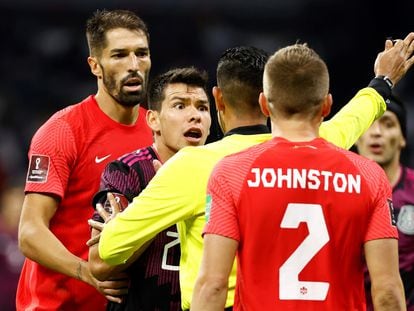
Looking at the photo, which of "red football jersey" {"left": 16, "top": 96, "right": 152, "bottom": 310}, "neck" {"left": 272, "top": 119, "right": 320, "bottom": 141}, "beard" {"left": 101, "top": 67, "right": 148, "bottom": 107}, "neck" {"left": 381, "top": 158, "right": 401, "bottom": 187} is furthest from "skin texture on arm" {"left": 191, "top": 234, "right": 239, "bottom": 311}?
"neck" {"left": 381, "top": 158, "right": 401, "bottom": 187}

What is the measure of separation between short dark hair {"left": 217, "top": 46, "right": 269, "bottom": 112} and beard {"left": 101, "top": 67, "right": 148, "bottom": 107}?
1450mm

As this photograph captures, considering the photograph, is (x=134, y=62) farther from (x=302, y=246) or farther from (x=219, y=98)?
(x=302, y=246)

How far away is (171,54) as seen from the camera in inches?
603

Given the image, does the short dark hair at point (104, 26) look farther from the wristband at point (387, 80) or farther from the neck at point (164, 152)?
the wristband at point (387, 80)

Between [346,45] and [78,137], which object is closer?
[78,137]

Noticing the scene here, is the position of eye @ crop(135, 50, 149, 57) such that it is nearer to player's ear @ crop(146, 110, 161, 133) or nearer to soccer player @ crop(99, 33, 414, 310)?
player's ear @ crop(146, 110, 161, 133)

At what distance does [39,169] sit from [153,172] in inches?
36.7

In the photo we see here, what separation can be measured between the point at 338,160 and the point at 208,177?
567mm

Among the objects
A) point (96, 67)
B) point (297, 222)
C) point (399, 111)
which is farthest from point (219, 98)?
point (399, 111)

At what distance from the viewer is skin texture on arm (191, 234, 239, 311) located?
398 cm

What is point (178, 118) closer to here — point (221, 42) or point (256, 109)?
point (256, 109)

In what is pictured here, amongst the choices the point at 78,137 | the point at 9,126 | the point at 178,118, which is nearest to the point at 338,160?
the point at 178,118

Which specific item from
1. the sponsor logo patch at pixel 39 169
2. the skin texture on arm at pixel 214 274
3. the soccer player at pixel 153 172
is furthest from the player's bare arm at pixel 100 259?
the sponsor logo patch at pixel 39 169

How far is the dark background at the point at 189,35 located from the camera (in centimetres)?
1517
